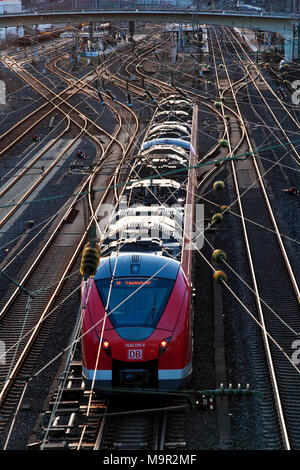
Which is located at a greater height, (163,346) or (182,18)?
(182,18)

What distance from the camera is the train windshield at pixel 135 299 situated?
40.1 feet

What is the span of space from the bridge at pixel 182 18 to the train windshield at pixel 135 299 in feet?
158

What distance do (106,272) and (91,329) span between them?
117cm

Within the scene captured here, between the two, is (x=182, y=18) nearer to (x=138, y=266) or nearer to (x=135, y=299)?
(x=138, y=266)

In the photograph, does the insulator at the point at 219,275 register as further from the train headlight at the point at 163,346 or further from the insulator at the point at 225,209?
the insulator at the point at 225,209

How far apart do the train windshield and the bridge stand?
48.2m

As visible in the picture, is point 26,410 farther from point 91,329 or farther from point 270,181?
point 270,181

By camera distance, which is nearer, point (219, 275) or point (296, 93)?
point (219, 275)

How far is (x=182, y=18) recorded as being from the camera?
62250 mm

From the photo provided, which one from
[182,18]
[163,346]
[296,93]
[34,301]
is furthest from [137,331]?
[182,18]

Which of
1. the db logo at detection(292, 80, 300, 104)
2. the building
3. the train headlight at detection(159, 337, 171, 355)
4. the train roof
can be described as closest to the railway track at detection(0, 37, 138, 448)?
the train roof

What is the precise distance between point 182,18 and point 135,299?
176 ft

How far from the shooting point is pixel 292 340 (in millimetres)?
15250

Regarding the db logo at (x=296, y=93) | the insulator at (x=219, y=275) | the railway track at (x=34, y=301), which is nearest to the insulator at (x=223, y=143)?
the railway track at (x=34, y=301)
